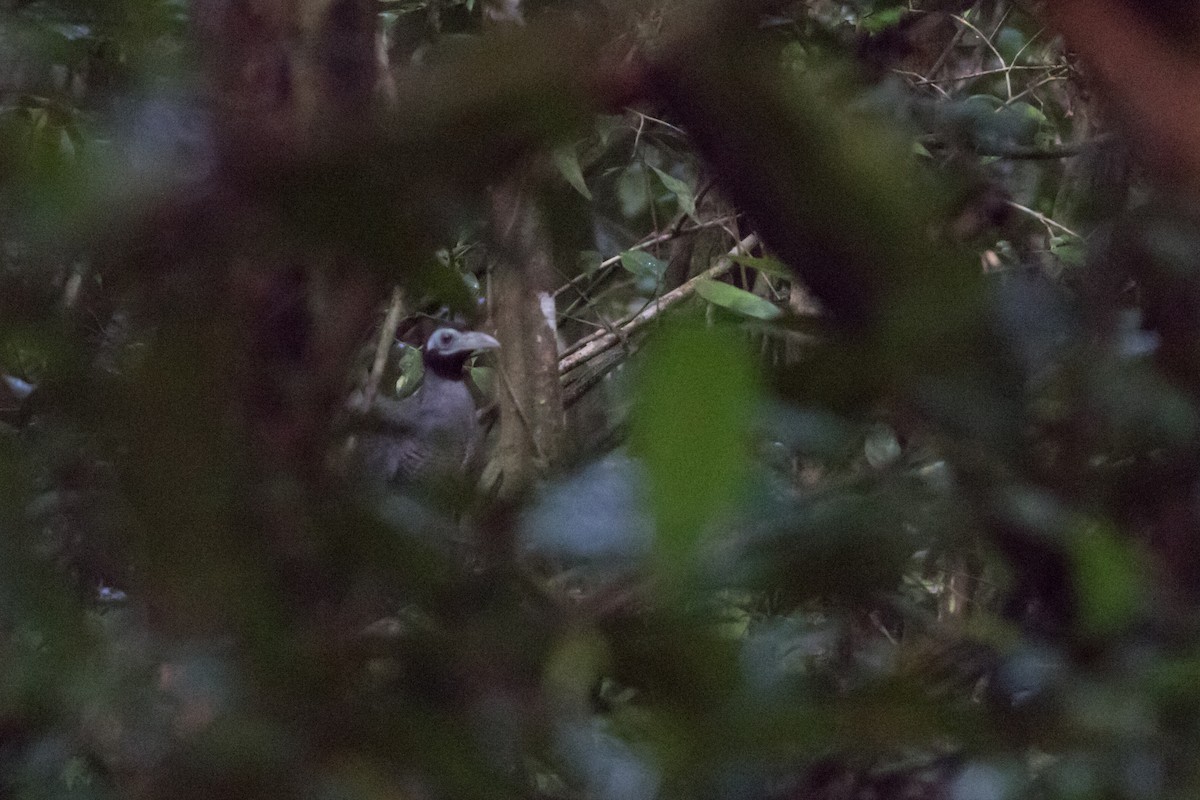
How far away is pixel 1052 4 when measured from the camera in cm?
38

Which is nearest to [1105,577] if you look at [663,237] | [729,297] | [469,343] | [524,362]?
[729,297]

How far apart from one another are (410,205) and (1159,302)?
13.7 inches

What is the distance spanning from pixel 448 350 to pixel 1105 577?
309 cm

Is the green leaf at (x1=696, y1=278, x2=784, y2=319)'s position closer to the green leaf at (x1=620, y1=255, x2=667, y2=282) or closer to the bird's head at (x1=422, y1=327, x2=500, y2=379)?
the green leaf at (x1=620, y1=255, x2=667, y2=282)

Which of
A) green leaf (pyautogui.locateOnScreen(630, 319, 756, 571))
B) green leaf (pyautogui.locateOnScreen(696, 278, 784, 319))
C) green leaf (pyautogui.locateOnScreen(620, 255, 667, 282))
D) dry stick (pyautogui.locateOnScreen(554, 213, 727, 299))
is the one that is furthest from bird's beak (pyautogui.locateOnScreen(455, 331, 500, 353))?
green leaf (pyautogui.locateOnScreen(630, 319, 756, 571))

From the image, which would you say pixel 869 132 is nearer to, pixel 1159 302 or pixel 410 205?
pixel 410 205

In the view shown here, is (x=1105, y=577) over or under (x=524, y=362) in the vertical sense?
over

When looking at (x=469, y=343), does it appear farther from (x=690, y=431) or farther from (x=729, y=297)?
(x=690, y=431)

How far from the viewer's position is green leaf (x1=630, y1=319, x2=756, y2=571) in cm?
23

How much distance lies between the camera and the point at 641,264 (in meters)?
2.01

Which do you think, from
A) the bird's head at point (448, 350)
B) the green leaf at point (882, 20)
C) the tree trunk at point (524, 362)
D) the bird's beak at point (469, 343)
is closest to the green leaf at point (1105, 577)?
the green leaf at point (882, 20)

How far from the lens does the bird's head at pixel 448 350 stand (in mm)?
3346

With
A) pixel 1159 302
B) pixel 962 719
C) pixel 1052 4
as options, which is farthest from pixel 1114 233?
pixel 962 719

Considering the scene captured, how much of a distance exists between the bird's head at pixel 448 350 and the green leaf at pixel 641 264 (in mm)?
1298
